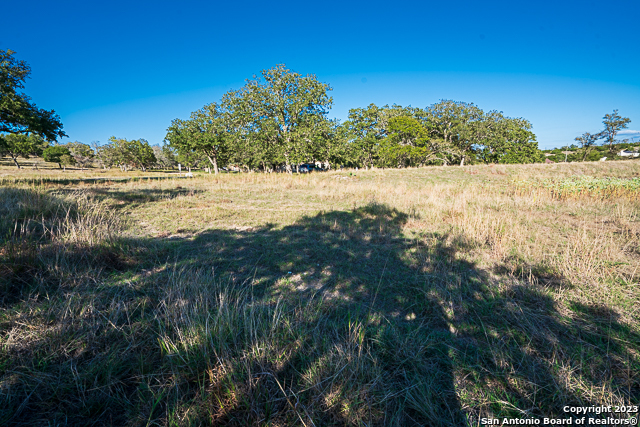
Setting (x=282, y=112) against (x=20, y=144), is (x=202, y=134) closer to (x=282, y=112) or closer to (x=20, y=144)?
(x=282, y=112)

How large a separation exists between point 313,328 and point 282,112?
2782cm

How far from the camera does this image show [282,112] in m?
27.2

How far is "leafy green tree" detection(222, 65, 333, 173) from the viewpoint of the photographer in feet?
87.5

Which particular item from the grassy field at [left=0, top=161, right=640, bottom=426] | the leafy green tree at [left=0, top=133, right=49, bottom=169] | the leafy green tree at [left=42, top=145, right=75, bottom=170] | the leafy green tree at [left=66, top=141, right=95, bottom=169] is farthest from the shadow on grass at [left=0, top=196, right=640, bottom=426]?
the leafy green tree at [left=66, top=141, right=95, bottom=169]

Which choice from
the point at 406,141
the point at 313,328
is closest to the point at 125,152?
the point at 406,141

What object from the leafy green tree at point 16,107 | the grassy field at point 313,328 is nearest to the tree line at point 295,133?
the leafy green tree at point 16,107

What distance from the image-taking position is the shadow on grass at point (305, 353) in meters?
1.83

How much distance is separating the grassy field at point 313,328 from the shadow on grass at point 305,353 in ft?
0.06

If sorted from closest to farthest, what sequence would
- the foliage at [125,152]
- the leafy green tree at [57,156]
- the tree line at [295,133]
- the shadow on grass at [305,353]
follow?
the shadow on grass at [305,353]
the tree line at [295,133]
the leafy green tree at [57,156]
the foliage at [125,152]

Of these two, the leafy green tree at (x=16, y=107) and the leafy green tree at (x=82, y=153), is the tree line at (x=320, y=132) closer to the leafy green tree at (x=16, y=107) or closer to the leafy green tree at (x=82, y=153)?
the leafy green tree at (x=16, y=107)

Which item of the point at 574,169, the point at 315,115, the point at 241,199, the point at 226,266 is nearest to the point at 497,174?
the point at 574,169

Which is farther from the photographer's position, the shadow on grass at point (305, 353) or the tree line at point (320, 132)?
the tree line at point (320, 132)

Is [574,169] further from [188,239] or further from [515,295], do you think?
[188,239]

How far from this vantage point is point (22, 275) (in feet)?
11.8
